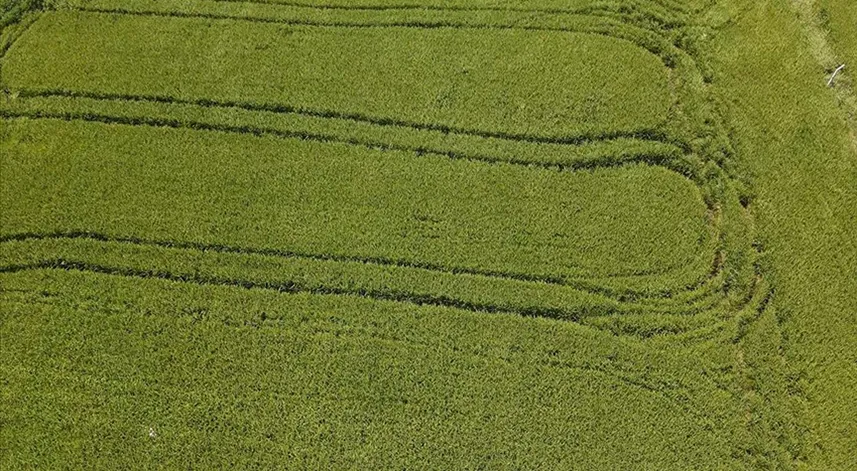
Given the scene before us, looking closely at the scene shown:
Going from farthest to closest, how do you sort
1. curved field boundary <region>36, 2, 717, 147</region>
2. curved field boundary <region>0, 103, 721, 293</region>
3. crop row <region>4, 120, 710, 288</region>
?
curved field boundary <region>36, 2, 717, 147</region>, crop row <region>4, 120, 710, 288</region>, curved field boundary <region>0, 103, 721, 293</region>

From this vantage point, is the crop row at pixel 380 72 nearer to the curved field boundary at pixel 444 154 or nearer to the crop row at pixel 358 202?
the curved field boundary at pixel 444 154

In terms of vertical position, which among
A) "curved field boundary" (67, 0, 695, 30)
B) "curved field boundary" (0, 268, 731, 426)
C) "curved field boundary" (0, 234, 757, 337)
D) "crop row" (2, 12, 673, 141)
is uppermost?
"curved field boundary" (67, 0, 695, 30)

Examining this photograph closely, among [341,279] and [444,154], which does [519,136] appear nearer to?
[444,154]

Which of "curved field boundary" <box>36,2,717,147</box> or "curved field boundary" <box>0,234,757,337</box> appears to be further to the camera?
"curved field boundary" <box>36,2,717,147</box>

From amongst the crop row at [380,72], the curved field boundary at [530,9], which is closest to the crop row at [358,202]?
the crop row at [380,72]

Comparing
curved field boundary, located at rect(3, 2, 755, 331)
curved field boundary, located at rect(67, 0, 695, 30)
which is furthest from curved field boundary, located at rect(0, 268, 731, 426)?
curved field boundary, located at rect(67, 0, 695, 30)

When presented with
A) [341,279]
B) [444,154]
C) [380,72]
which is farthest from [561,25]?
[341,279]

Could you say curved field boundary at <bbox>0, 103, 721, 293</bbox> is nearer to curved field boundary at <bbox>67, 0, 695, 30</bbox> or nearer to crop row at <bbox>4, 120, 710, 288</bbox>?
crop row at <bbox>4, 120, 710, 288</bbox>

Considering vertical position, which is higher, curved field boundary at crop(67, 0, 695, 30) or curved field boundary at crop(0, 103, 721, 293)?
curved field boundary at crop(67, 0, 695, 30)

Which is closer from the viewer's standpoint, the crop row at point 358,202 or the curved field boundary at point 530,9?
the crop row at point 358,202

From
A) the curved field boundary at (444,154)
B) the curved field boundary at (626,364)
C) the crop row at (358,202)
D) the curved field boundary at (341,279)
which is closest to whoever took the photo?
the curved field boundary at (626,364)

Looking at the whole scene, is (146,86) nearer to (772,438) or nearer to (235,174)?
(235,174)
